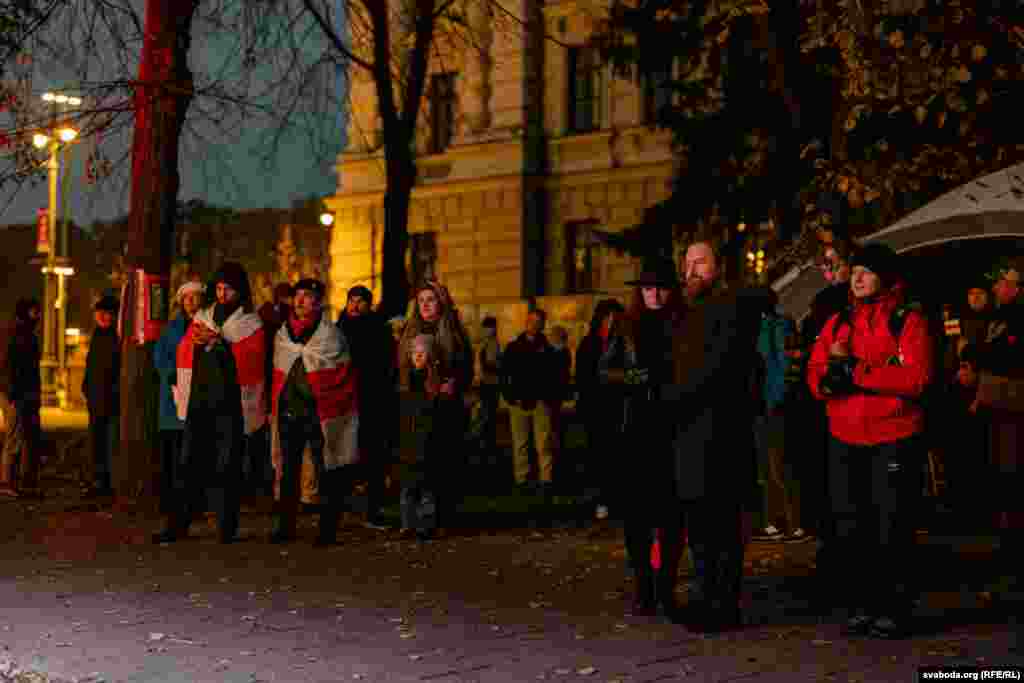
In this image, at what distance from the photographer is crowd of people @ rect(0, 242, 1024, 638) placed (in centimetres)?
786

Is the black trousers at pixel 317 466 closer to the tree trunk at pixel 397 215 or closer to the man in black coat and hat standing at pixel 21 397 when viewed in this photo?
the man in black coat and hat standing at pixel 21 397

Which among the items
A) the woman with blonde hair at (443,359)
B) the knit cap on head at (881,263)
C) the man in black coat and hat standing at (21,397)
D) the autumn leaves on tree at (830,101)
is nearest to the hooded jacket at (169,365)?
the woman with blonde hair at (443,359)

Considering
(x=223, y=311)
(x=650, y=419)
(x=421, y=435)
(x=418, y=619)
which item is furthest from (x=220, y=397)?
(x=650, y=419)

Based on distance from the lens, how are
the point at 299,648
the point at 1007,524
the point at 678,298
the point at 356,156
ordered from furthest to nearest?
the point at 356,156 < the point at 1007,524 < the point at 678,298 < the point at 299,648

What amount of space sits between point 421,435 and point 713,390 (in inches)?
183

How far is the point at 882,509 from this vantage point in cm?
779

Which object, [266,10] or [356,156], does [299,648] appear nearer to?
[266,10]

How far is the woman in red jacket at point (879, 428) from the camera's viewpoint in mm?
7738

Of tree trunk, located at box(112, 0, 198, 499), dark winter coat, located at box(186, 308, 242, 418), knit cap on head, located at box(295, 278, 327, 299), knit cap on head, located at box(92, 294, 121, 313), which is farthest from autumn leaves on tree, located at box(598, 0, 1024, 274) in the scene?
knit cap on head, located at box(92, 294, 121, 313)

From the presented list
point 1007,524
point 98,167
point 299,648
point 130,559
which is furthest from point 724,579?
point 98,167

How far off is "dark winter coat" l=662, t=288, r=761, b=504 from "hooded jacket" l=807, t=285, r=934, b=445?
0.46 meters

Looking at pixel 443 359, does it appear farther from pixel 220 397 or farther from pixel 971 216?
pixel 971 216

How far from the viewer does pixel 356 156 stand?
159ft

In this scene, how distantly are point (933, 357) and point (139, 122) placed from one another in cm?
870
